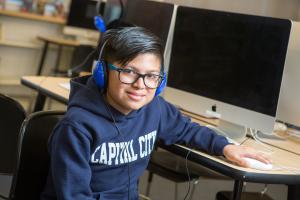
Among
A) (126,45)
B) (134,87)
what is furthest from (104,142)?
(126,45)

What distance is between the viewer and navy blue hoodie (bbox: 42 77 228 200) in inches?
41.9

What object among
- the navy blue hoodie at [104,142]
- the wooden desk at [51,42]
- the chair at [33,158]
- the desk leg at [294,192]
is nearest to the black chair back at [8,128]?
the chair at [33,158]

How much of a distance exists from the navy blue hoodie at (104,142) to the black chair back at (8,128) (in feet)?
1.21

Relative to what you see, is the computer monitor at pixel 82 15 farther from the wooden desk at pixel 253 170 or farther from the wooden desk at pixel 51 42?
the wooden desk at pixel 253 170

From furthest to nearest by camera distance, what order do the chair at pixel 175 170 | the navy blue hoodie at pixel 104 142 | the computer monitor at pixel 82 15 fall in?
the computer monitor at pixel 82 15
the chair at pixel 175 170
the navy blue hoodie at pixel 104 142

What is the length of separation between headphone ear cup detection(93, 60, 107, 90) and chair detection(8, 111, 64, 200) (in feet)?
0.79

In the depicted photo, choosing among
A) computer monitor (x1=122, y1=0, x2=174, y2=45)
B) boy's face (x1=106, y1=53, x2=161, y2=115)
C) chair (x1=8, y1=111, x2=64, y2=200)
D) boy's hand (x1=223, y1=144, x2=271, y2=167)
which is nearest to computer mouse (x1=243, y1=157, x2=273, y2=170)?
boy's hand (x1=223, y1=144, x2=271, y2=167)

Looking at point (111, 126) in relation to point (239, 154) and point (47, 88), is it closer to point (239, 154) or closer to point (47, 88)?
point (239, 154)

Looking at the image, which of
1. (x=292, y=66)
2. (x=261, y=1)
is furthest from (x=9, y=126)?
(x=261, y=1)

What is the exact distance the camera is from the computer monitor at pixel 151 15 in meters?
1.91

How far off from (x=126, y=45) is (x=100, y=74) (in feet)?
0.36

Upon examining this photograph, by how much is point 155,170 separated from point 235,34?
78 cm

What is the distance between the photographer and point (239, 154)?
1307 mm

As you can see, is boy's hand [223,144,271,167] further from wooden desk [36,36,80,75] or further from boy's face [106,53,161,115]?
wooden desk [36,36,80,75]
